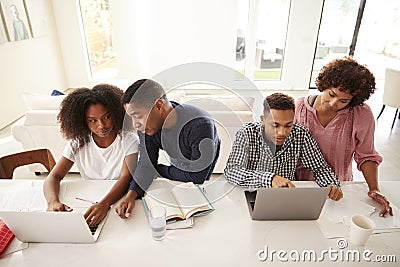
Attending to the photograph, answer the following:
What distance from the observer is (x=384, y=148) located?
9.48 ft

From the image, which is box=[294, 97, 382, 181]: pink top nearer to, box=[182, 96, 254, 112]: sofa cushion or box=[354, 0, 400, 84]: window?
box=[182, 96, 254, 112]: sofa cushion

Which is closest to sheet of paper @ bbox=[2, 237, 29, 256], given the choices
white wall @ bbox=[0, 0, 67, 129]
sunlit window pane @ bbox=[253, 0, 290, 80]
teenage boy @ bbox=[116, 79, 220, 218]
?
teenage boy @ bbox=[116, 79, 220, 218]

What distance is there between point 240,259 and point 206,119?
0.55 meters

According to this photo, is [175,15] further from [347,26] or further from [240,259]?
[240,259]

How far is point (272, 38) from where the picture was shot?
4.70 metres

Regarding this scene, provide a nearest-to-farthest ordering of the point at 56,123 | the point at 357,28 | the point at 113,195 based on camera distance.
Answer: the point at 113,195, the point at 56,123, the point at 357,28

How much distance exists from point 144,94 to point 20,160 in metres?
0.78

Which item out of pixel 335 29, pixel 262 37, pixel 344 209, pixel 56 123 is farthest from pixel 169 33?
pixel 344 209

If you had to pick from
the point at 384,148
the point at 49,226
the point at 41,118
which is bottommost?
the point at 384,148

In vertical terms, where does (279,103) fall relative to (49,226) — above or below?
above

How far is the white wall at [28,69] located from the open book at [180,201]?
318 centimetres

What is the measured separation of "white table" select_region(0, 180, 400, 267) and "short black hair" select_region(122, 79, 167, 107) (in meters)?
0.41

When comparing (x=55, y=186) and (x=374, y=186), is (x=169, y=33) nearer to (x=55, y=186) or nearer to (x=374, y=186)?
(x=55, y=186)

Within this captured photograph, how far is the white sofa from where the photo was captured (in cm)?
196
